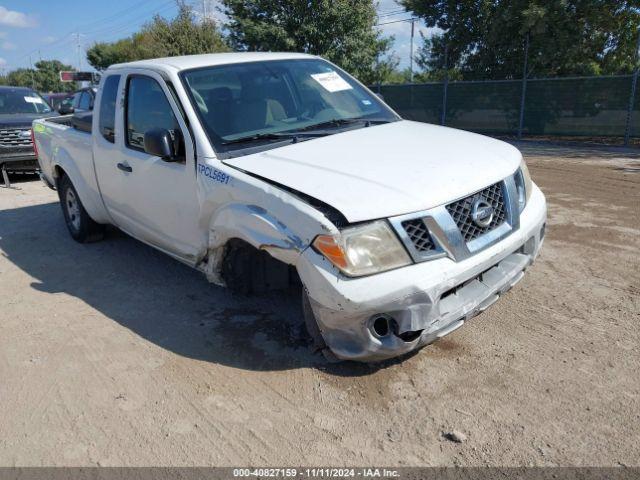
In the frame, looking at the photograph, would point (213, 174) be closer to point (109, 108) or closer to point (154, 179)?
point (154, 179)

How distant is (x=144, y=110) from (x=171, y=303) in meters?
1.57

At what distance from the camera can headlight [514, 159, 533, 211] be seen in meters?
3.40

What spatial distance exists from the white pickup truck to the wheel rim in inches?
38.4

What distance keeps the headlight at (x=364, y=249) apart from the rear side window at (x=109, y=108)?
9.30 feet

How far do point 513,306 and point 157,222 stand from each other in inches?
110

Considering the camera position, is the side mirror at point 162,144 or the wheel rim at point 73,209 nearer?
the side mirror at point 162,144

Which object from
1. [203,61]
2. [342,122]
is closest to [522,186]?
[342,122]

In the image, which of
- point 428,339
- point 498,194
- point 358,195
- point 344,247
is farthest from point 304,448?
point 498,194

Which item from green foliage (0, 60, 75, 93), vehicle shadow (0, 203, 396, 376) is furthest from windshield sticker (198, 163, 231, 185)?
green foliage (0, 60, 75, 93)

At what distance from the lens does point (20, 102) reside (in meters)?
11.1

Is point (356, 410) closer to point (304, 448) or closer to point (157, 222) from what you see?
point (304, 448)

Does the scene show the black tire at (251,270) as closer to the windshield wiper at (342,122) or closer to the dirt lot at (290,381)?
the dirt lot at (290,381)

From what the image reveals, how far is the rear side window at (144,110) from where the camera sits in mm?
3908

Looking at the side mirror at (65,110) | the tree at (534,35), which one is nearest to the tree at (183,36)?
the tree at (534,35)
